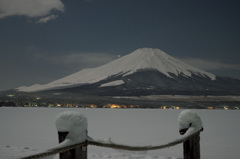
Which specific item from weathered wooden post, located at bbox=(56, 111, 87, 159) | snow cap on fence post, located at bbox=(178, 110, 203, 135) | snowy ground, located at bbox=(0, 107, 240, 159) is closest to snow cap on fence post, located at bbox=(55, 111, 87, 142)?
weathered wooden post, located at bbox=(56, 111, 87, 159)

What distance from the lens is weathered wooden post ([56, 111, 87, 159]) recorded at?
2.20 metres

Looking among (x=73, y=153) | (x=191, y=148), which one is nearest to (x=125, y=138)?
(x=191, y=148)

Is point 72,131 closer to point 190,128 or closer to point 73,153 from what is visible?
point 73,153

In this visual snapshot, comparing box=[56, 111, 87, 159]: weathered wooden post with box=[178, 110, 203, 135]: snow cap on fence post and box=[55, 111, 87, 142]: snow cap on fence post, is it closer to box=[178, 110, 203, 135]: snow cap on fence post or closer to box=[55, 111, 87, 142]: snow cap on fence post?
box=[55, 111, 87, 142]: snow cap on fence post

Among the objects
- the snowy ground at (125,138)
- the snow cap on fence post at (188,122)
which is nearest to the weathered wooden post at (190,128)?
the snow cap on fence post at (188,122)

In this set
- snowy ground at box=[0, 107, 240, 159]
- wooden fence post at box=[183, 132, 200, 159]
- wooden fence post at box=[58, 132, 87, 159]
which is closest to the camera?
wooden fence post at box=[58, 132, 87, 159]

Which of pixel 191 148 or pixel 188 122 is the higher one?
pixel 188 122

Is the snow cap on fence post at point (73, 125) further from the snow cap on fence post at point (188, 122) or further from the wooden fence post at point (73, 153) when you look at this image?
the snow cap on fence post at point (188, 122)

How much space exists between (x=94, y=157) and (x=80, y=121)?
6556 millimetres

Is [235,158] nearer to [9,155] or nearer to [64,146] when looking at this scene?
[9,155]

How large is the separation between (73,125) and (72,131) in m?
0.05

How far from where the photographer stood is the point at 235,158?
34.3 ft

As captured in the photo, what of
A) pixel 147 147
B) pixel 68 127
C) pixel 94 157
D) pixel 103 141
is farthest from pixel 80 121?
pixel 94 157

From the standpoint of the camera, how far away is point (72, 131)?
2.23 m
